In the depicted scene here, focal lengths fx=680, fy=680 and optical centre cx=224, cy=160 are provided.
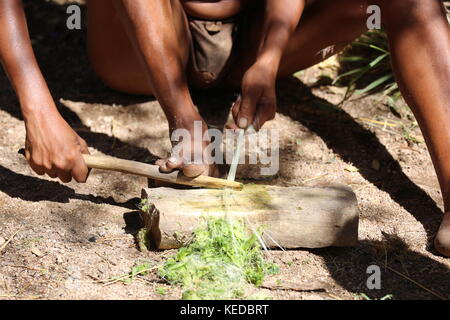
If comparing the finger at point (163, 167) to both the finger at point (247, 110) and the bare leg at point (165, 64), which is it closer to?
the bare leg at point (165, 64)

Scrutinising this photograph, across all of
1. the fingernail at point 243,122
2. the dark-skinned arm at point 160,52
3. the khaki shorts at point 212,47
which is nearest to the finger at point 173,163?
the dark-skinned arm at point 160,52

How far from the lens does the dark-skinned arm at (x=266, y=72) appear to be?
227 centimetres

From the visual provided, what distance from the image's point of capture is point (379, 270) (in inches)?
87.2

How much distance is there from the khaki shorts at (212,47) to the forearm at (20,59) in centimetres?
77

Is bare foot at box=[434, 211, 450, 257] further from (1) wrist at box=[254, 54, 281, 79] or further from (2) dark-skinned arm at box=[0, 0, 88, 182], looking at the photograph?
(2) dark-skinned arm at box=[0, 0, 88, 182]

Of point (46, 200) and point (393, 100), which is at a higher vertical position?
point (393, 100)

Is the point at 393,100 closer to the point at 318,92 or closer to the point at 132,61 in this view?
the point at 318,92

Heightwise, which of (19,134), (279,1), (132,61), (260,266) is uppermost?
(279,1)

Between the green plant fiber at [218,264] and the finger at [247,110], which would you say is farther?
the finger at [247,110]

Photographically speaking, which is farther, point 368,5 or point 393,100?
point 393,100

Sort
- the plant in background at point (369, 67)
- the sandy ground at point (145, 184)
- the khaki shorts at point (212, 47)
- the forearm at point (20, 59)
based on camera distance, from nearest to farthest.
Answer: the sandy ground at point (145, 184) < the forearm at point (20, 59) < the khaki shorts at point (212, 47) < the plant in background at point (369, 67)
